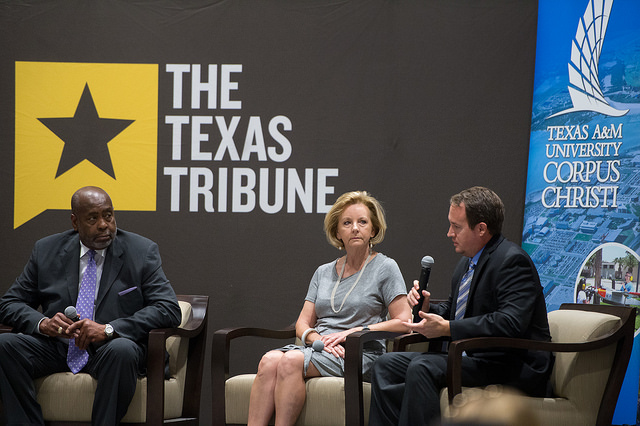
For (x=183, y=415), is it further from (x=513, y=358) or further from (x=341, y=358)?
(x=513, y=358)

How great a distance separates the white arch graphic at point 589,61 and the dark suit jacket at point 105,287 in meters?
2.79

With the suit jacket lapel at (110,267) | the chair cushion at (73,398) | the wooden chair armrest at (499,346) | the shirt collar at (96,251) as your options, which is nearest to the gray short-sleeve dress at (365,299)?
the wooden chair armrest at (499,346)

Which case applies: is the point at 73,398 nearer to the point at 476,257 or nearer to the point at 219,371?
the point at 219,371

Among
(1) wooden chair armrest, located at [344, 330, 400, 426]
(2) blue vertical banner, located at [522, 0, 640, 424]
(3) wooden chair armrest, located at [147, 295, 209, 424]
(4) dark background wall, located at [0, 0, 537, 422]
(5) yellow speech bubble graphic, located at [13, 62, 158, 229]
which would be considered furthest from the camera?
(5) yellow speech bubble graphic, located at [13, 62, 158, 229]

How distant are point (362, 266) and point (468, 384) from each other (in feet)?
3.27

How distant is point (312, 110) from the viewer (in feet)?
16.2

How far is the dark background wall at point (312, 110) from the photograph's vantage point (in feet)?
16.0

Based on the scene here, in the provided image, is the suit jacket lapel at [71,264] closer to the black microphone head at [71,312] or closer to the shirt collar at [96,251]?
the shirt collar at [96,251]

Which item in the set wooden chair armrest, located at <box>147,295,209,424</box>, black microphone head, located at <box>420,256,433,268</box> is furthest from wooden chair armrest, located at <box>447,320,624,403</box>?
wooden chair armrest, located at <box>147,295,209,424</box>

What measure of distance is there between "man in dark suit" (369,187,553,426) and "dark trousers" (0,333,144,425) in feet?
4.02

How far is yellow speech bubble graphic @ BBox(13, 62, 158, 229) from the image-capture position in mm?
4984

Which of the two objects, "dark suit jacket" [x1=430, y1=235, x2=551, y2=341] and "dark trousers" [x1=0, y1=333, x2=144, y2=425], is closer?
"dark suit jacket" [x1=430, y1=235, x2=551, y2=341]

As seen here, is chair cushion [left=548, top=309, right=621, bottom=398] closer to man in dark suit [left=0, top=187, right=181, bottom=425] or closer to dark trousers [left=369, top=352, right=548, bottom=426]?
dark trousers [left=369, top=352, right=548, bottom=426]

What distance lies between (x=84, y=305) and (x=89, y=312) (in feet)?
0.16
